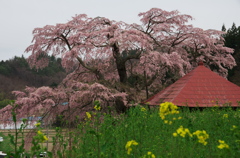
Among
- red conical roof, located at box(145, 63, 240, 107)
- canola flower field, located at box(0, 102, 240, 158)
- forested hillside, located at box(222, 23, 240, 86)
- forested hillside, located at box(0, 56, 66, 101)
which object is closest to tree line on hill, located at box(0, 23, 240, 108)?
forested hillside, located at box(0, 56, 66, 101)

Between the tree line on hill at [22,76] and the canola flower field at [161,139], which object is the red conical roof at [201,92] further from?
the tree line on hill at [22,76]

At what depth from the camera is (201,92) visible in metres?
11.0

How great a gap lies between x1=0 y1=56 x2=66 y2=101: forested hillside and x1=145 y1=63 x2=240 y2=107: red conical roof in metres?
33.4

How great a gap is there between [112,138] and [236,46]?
26847mm

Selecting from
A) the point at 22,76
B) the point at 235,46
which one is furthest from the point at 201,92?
the point at 22,76

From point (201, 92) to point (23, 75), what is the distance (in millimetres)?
39649

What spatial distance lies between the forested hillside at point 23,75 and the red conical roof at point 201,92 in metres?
33.4

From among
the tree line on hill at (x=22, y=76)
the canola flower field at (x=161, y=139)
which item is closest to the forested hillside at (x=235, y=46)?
the canola flower field at (x=161, y=139)

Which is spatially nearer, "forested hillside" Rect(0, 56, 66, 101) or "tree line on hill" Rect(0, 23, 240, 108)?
"tree line on hill" Rect(0, 23, 240, 108)

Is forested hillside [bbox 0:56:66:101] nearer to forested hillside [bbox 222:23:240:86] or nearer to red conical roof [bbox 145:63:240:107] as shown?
forested hillside [bbox 222:23:240:86]

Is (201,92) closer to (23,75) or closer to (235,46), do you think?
(235,46)

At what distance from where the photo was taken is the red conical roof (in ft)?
34.8

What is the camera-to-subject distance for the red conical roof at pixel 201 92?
1062 centimetres

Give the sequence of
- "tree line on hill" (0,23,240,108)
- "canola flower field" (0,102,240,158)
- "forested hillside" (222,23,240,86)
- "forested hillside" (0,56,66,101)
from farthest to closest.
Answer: "forested hillside" (0,56,66,101)
"tree line on hill" (0,23,240,108)
"forested hillside" (222,23,240,86)
"canola flower field" (0,102,240,158)
